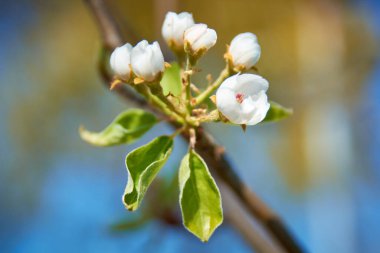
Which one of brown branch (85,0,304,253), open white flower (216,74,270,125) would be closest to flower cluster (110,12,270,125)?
open white flower (216,74,270,125)

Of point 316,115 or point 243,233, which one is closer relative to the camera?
point 243,233

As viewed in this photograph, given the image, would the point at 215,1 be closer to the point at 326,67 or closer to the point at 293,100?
the point at 326,67

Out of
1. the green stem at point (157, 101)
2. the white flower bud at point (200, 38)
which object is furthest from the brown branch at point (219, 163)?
the white flower bud at point (200, 38)

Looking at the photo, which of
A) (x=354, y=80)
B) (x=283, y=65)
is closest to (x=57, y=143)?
(x=283, y=65)

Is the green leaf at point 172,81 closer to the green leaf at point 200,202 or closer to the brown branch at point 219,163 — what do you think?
the brown branch at point 219,163

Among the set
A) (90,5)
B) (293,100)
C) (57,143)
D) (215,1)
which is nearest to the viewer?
(90,5)

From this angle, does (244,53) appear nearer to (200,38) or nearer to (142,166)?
(200,38)

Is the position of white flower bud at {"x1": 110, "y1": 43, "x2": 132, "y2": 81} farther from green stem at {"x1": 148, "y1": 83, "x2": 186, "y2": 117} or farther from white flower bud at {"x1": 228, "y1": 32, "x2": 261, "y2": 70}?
white flower bud at {"x1": 228, "y1": 32, "x2": 261, "y2": 70}
